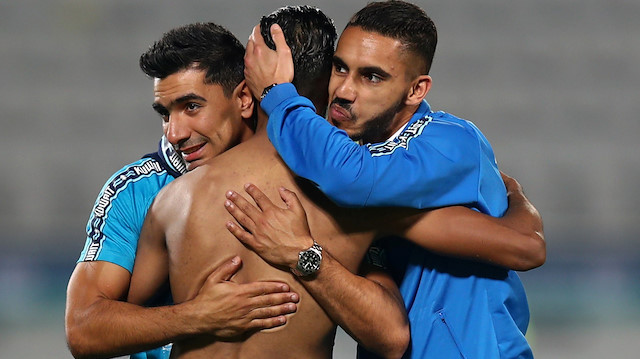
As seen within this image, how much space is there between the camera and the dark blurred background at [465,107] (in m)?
10.3

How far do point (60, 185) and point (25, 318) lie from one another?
266cm

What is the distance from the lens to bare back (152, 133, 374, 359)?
2.30 meters

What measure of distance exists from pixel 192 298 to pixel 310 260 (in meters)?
0.34

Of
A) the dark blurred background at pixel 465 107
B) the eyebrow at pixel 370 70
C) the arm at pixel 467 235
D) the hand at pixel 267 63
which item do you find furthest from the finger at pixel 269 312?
the dark blurred background at pixel 465 107

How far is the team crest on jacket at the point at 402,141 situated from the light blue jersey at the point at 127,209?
2.32ft

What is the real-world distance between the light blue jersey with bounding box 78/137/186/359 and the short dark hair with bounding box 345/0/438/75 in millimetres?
735

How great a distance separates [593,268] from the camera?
34.0 feet

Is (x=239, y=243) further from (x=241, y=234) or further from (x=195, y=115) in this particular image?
(x=195, y=115)

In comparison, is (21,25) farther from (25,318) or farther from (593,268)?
(593,268)

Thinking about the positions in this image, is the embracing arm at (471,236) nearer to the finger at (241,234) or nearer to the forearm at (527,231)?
the forearm at (527,231)

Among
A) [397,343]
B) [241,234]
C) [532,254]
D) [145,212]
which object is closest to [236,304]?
[241,234]

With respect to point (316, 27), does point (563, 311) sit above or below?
below

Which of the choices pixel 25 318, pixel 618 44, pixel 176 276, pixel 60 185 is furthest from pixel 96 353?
pixel 618 44

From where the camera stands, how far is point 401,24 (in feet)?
8.16
